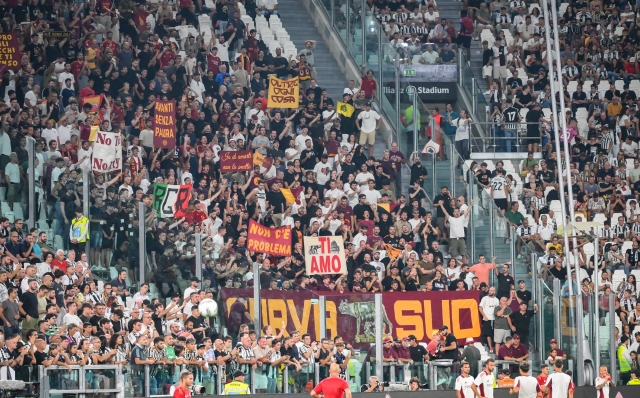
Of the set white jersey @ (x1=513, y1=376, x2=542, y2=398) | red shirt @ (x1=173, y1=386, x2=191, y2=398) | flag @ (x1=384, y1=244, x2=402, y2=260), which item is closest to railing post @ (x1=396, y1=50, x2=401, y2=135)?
flag @ (x1=384, y1=244, x2=402, y2=260)

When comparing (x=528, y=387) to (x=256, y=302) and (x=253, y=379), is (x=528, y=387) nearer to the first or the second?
(x=253, y=379)

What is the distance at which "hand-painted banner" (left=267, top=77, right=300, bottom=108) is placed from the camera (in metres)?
34.4

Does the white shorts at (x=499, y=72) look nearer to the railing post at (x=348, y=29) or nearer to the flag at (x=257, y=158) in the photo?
the railing post at (x=348, y=29)

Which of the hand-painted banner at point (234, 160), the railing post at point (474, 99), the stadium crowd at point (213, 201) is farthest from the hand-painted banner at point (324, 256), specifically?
the railing post at point (474, 99)

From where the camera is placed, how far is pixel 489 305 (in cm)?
2905

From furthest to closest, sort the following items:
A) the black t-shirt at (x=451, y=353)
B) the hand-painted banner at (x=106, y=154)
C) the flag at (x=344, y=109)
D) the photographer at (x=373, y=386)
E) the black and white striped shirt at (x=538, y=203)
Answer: the flag at (x=344, y=109) → the black and white striped shirt at (x=538, y=203) → the hand-painted banner at (x=106, y=154) → the black t-shirt at (x=451, y=353) → the photographer at (x=373, y=386)

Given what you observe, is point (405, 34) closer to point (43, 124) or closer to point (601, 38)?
point (601, 38)

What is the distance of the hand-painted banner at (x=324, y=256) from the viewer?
29.9 meters

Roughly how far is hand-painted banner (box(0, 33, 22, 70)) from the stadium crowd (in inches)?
24.7

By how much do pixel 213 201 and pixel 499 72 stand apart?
11306mm

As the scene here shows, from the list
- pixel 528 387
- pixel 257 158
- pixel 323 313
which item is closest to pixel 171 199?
pixel 323 313

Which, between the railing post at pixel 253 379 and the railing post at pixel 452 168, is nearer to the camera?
the railing post at pixel 253 379

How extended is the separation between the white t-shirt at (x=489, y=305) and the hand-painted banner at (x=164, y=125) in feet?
27.2

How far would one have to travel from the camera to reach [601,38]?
40.8 metres
